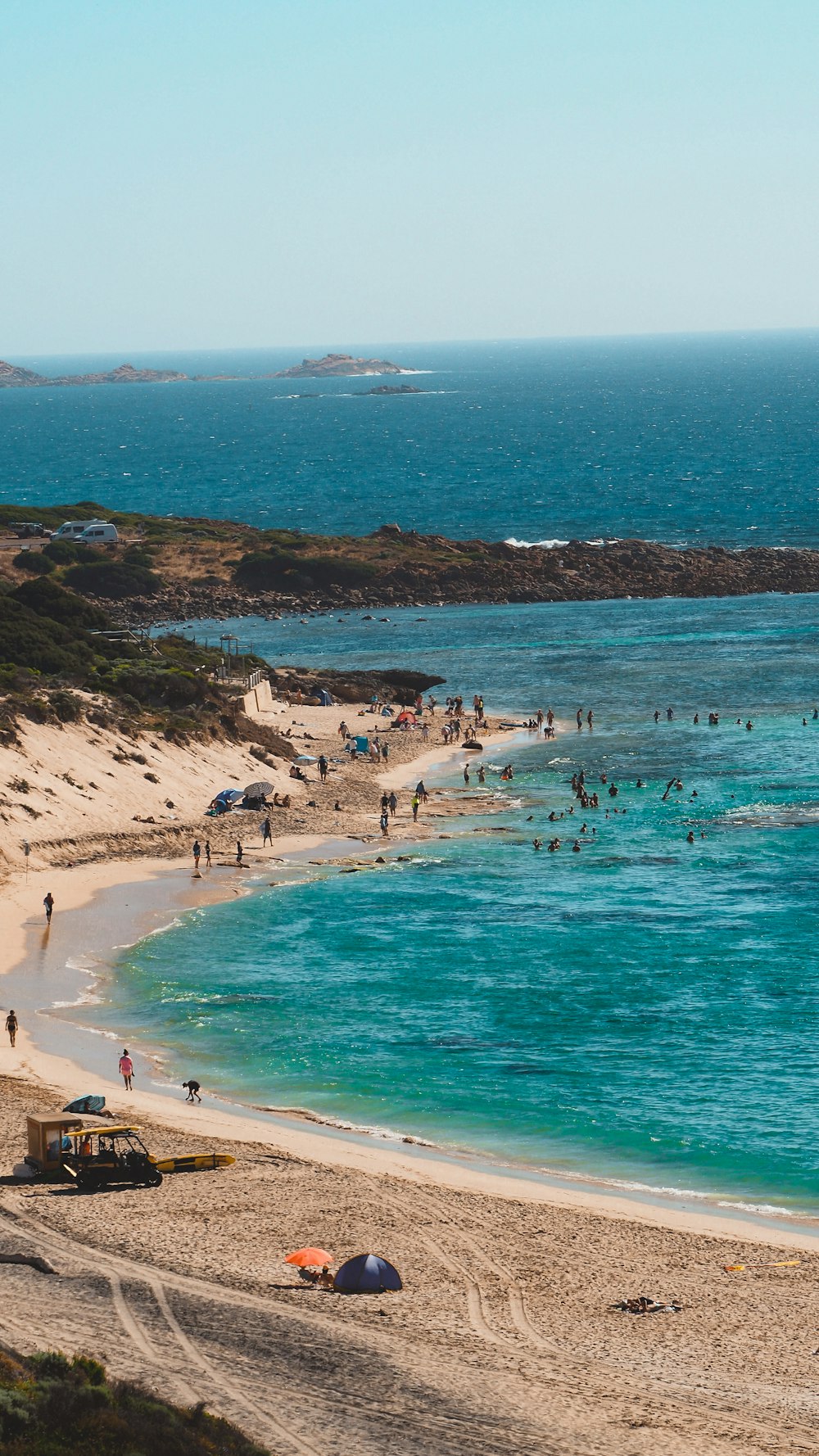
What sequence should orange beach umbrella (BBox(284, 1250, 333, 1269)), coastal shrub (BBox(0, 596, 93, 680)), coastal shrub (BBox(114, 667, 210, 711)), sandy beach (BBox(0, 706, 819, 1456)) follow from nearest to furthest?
sandy beach (BBox(0, 706, 819, 1456))
orange beach umbrella (BBox(284, 1250, 333, 1269))
coastal shrub (BBox(0, 596, 93, 680))
coastal shrub (BBox(114, 667, 210, 711))

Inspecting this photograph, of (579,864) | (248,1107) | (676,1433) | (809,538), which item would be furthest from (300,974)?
(809,538)

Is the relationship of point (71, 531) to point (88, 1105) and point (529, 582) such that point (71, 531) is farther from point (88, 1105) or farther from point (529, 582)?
point (88, 1105)

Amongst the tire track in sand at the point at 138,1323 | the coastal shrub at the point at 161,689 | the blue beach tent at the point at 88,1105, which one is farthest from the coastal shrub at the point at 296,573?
the tire track in sand at the point at 138,1323

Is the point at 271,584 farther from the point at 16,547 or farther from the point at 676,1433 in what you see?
the point at 676,1433

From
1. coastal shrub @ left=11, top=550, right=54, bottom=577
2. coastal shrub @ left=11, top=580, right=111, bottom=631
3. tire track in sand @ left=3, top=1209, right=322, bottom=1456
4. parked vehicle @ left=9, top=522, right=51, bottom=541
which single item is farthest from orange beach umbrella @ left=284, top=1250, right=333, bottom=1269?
parked vehicle @ left=9, top=522, right=51, bottom=541

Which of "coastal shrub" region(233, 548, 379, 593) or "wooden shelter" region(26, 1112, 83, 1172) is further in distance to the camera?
"coastal shrub" region(233, 548, 379, 593)

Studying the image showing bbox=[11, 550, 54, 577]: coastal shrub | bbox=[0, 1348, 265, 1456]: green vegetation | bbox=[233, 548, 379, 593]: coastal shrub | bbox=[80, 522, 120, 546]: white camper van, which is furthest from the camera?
bbox=[80, 522, 120, 546]: white camper van

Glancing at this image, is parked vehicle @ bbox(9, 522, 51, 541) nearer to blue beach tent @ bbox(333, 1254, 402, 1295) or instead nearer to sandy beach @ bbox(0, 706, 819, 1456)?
sandy beach @ bbox(0, 706, 819, 1456)
